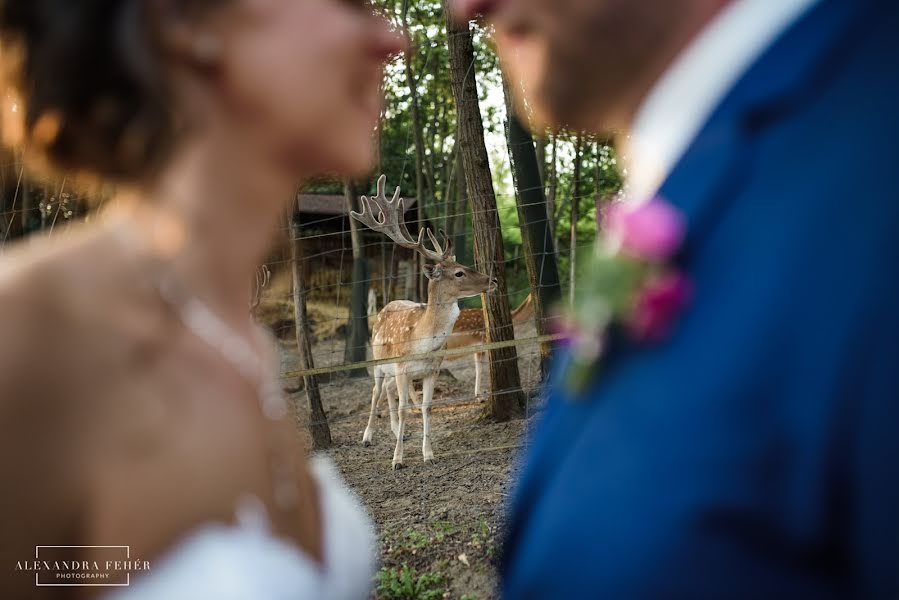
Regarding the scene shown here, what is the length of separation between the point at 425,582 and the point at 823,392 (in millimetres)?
3652

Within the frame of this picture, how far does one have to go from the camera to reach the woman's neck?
90cm

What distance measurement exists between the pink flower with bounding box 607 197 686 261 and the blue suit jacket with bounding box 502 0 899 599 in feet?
0.06

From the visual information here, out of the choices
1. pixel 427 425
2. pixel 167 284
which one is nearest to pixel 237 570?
pixel 167 284

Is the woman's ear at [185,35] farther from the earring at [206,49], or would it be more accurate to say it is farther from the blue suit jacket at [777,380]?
the blue suit jacket at [777,380]

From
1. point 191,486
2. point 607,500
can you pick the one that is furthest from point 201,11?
point 607,500

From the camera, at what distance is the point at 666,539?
688 millimetres

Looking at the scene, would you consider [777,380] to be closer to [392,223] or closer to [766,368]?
[766,368]

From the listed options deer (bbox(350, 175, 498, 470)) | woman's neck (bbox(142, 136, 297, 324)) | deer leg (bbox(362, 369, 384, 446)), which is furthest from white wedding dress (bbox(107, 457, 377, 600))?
deer leg (bbox(362, 369, 384, 446))

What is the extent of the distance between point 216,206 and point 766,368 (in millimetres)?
608

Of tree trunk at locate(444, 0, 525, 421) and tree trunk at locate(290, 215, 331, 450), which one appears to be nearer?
tree trunk at locate(444, 0, 525, 421)

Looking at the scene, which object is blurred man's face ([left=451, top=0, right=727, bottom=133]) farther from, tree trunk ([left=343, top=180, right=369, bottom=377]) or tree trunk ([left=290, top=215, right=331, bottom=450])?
tree trunk ([left=343, top=180, right=369, bottom=377])

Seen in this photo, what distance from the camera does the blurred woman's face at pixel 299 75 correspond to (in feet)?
2.96

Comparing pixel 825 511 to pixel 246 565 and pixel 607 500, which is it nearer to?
pixel 607 500

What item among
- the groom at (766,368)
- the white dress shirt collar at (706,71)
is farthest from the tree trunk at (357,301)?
the groom at (766,368)
